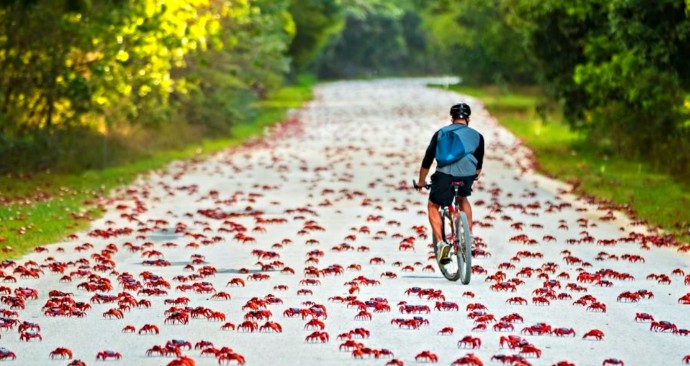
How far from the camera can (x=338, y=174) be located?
3203 centimetres

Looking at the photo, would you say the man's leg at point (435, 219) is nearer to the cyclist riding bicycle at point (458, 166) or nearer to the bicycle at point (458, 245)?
the bicycle at point (458, 245)

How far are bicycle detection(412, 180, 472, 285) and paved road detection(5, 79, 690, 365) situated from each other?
0.19 meters

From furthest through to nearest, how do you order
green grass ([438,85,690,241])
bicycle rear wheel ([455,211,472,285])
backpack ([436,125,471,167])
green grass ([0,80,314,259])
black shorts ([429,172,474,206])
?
green grass ([438,85,690,241]) < green grass ([0,80,314,259]) < black shorts ([429,172,474,206]) < backpack ([436,125,471,167]) < bicycle rear wheel ([455,211,472,285])

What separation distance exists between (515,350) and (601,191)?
53.4 ft

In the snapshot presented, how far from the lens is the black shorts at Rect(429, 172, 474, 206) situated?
14.7m

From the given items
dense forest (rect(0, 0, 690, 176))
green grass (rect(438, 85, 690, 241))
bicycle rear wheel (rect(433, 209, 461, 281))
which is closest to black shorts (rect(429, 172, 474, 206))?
bicycle rear wheel (rect(433, 209, 461, 281))

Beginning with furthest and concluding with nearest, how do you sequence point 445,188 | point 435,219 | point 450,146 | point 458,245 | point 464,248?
point 435,219 < point 445,188 < point 450,146 < point 458,245 < point 464,248

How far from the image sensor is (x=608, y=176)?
95.1 feet

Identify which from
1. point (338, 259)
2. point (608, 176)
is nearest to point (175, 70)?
point (608, 176)

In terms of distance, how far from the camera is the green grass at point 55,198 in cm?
1920

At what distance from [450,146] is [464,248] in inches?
42.3

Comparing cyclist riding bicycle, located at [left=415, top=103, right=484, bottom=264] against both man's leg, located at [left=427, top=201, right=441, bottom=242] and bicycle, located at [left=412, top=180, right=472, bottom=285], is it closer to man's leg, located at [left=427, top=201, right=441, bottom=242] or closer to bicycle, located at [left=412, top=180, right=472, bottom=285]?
bicycle, located at [left=412, top=180, right=472, bottom=285]

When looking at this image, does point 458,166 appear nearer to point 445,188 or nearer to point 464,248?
point 445,188

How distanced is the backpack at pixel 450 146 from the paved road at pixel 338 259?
1.30m
